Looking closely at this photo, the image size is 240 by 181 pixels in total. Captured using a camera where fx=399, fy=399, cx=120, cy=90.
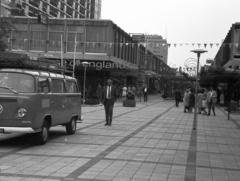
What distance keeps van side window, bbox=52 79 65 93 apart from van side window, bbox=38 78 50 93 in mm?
469

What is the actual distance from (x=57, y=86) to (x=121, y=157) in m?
3.64

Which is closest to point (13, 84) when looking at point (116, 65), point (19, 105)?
point (19, 105)

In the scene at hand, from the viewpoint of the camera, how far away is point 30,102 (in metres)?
9.63

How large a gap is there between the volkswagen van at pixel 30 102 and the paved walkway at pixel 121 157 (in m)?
0.50

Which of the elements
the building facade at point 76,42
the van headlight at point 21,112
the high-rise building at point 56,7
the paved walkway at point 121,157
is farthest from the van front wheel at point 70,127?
the high-rise building at point 56,7

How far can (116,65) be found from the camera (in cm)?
4538

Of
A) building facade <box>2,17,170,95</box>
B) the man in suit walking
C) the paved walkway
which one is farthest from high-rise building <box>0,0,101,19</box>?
the paved walkway

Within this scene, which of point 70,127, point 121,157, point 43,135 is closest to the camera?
point 121,157

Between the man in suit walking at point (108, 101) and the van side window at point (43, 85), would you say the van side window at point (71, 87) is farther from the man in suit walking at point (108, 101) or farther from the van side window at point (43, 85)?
the man in suit walking at point (108, 101)

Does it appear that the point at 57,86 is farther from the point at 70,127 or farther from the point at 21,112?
the point at 21,112

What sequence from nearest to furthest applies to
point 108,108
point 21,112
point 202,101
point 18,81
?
point 21,112 < point 18,81 < point 108,108 < point 202,101

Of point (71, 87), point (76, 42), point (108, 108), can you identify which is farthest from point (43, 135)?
point (76, 42)

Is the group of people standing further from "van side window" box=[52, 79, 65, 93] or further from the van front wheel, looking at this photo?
"van side window" box=[52, 79, 65, 93]

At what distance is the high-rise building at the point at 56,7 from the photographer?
217 feet
